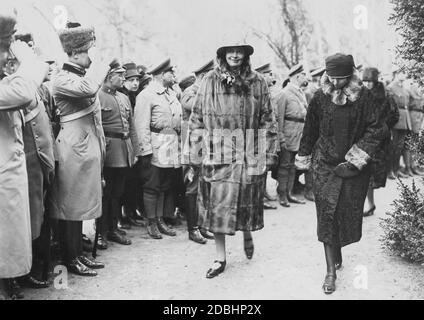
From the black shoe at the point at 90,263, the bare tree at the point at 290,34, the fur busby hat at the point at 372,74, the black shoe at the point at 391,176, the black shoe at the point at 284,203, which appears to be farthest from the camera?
the bare tree at the point at 290,34

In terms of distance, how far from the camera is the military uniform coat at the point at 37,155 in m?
4.57

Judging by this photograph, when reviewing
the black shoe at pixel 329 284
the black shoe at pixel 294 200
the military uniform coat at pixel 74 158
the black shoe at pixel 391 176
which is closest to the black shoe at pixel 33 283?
the military uniform coat at pixel 74 158

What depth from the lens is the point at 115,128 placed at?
6.27 meters

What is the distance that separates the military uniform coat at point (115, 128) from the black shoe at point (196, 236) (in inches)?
47.4

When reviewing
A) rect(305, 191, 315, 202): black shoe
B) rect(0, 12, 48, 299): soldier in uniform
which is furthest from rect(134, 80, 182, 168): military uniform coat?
rect(305, 191, 315, 202): black shoe

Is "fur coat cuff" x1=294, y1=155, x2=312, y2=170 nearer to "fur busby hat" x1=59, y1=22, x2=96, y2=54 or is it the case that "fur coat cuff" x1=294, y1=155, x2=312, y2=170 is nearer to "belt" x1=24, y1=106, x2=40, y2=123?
"fur busby hat" x1=59, y1=22, x2=96, y2=54

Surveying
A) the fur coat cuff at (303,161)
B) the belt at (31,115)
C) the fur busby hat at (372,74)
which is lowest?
the fur coat cuff at (303,161)

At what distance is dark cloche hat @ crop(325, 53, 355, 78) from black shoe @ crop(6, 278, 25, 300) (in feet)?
11.1

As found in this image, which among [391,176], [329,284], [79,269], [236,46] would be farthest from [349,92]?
[391,176]

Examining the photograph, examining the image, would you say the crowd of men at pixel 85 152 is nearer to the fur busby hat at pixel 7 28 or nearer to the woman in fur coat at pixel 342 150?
the fur busby hat at pixel 7 28

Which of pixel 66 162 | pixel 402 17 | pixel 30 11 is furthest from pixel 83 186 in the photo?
pixel 402 17

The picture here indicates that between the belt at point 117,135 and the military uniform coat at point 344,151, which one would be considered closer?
the military uniform coat at point 344,151

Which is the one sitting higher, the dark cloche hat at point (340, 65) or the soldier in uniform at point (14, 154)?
the dark cloche hat at point (340, 65)
